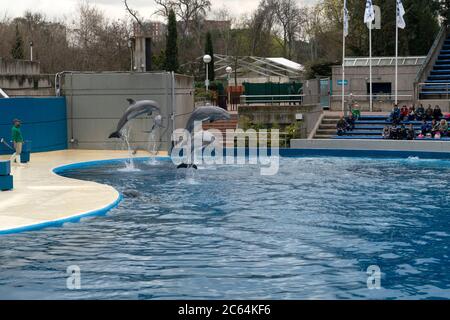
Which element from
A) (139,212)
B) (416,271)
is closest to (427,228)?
(416,271)

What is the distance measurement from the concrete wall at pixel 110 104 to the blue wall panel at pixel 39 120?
455 mm

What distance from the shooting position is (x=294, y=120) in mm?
29234

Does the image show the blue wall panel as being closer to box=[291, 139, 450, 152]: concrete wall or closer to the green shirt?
the green shirt

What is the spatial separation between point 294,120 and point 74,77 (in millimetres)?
8907

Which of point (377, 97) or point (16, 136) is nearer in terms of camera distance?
point (16, 136)

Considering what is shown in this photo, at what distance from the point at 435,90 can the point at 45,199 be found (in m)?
25.1

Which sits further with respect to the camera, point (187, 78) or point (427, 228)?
point (187, 78)

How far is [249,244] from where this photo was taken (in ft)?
39.7

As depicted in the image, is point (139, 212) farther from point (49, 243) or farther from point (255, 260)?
point (255, 260)

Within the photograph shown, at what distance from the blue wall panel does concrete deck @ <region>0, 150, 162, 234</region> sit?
4.08 m

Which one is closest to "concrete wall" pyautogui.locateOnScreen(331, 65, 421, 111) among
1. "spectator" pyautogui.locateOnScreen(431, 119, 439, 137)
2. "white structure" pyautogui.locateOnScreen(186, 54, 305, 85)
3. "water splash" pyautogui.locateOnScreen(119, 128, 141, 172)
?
"spectator" pyautogui.locateOnScreen(431, 119, 439, 137)

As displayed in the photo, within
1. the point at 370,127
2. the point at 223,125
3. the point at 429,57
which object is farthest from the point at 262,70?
the point at 370,127

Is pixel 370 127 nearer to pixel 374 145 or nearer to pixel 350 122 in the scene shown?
pixel 350 122
